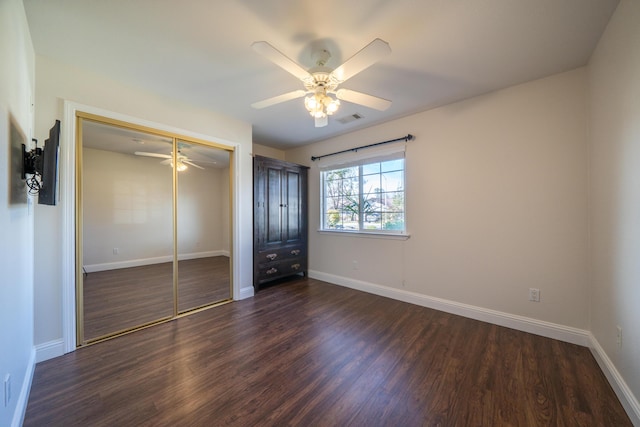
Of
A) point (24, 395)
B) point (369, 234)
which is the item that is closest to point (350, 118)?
point (369, 234)

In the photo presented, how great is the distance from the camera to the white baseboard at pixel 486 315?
2.17 metres

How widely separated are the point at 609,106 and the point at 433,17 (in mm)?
1467

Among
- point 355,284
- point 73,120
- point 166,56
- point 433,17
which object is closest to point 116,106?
point 73,120

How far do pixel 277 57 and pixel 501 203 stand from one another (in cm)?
259

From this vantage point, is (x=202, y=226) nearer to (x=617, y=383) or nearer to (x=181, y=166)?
(x=181, y=166)

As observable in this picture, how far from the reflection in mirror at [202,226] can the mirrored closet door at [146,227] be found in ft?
0.04

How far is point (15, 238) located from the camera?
1.33 metres

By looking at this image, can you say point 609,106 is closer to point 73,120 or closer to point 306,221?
point 306,221

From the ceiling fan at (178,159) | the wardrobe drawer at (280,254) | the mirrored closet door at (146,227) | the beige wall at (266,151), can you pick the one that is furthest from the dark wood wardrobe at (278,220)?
the ceiling fan at (178,159)

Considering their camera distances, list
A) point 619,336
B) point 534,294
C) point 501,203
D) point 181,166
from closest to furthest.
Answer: point 619,336
point 534,294
point 501,203
point 181,166

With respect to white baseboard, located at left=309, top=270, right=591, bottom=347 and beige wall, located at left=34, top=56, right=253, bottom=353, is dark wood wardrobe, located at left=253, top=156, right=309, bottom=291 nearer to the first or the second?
white baseboard, located at left=309, top=270, right=591, bottom=347

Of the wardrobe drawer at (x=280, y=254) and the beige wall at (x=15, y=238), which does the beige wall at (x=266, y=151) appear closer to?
the wardrobe drawer at (x=280, y=254)

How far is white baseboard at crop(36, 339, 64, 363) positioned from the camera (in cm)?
190

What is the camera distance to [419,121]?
3.05m
